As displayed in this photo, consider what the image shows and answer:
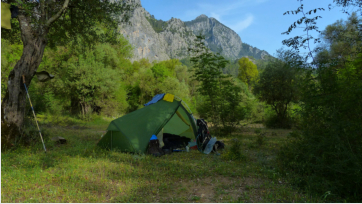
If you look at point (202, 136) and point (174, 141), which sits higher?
point (202, 136)

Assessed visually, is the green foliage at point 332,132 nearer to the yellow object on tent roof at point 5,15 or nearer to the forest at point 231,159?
the forest at point 231,159

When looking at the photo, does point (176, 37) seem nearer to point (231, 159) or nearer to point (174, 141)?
point (174, 141)

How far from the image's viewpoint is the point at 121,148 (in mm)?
7062

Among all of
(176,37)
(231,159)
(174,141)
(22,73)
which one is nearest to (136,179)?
(231,159)

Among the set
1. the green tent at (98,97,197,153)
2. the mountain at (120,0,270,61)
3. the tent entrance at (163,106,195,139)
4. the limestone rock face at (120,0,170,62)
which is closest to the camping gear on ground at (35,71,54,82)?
the green tent at (98,97,197,153)

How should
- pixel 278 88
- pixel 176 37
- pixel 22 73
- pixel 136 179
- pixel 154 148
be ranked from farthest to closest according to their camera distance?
pixel 176 37
pixel 278 88
pixel 22 73
pixel 154 148
pixel 136 179

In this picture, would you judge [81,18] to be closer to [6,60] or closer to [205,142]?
[205,142]

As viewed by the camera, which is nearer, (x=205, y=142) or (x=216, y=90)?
(x=205, y=142)

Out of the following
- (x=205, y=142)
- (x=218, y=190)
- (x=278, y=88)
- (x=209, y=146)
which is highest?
(x=278, y=88)

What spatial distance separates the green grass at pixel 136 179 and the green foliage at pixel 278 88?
10195 millimetres

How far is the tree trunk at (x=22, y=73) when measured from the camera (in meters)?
6.96

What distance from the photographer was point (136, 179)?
466cm

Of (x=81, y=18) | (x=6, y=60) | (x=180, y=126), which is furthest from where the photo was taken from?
(x=6, y=60)

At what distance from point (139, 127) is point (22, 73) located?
4235 millimetres
